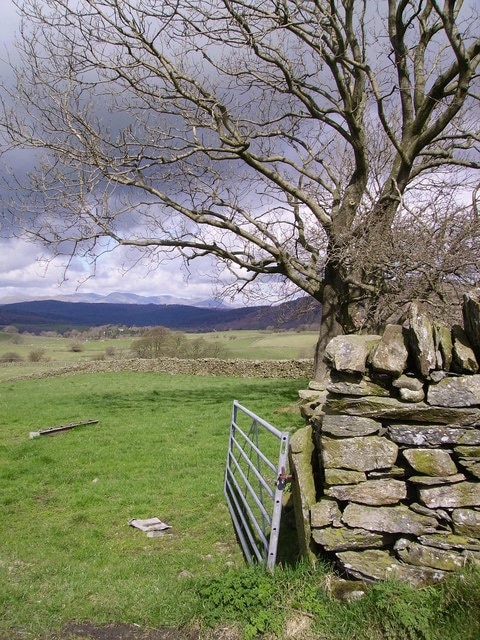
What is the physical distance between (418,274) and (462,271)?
2.92 ft

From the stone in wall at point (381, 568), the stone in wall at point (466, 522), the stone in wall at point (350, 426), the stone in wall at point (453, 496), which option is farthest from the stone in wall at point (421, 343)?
the stone in wall at point (381, 568)

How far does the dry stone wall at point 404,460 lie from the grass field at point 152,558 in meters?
0.25

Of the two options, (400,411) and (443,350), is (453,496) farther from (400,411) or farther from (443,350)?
(443,350)

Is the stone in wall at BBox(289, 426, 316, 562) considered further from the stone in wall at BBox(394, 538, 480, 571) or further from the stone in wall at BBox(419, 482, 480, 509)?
the stone in wall at BBox(419, 482, 480, 509)

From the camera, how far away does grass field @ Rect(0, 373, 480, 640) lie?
346cm

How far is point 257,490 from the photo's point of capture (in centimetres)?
744

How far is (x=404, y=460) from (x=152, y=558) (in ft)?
10.3

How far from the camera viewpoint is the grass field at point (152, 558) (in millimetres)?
3465

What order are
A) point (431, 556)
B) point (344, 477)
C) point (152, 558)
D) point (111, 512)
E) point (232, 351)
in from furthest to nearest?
point (232, 351) < point (111, 512) < point (152, 558) < point (344, 477) < point (431, 556)

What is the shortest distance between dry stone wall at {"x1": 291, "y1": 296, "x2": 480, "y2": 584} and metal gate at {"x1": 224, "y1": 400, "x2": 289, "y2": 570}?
297mm

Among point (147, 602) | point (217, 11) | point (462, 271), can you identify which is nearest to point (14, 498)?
point (147, 602)

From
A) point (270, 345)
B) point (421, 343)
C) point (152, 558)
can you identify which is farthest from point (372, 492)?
point (270, 345)

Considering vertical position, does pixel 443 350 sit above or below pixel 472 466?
above

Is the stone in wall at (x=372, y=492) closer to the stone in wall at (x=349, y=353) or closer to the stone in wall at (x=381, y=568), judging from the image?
the stone in wall at (x=381, y=568)
